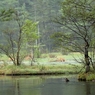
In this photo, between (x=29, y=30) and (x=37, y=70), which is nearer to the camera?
(x=37, y=70)

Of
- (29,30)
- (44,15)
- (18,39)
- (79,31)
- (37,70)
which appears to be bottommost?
(37,70)

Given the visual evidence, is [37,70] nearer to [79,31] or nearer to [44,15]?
[79,31]

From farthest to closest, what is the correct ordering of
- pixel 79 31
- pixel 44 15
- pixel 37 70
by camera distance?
pixel 44 15 < pixel 37 70 < pixel 79 31

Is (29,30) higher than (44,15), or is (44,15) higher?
(44,15)

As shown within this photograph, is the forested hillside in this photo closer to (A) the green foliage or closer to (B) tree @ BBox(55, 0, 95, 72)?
(A) the green foliage

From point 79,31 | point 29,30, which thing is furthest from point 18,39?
point 79,31

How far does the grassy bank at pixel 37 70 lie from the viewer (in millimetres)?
47250

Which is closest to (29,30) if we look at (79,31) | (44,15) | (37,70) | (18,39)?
(18,39)

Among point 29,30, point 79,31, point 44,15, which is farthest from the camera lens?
point 44,15

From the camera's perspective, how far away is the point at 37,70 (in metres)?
48.2

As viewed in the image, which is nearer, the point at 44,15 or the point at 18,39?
the point at 18,39

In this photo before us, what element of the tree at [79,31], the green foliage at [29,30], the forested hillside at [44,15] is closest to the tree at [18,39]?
the green foliage at [29,30]

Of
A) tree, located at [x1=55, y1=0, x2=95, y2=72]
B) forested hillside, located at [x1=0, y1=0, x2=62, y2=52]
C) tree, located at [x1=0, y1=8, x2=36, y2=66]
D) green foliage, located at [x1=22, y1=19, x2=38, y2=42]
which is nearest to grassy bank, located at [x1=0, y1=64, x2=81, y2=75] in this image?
tree, located at [x1=0, y1=8, x2=36, y2=66]

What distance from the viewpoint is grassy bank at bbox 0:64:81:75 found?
47250 mm
